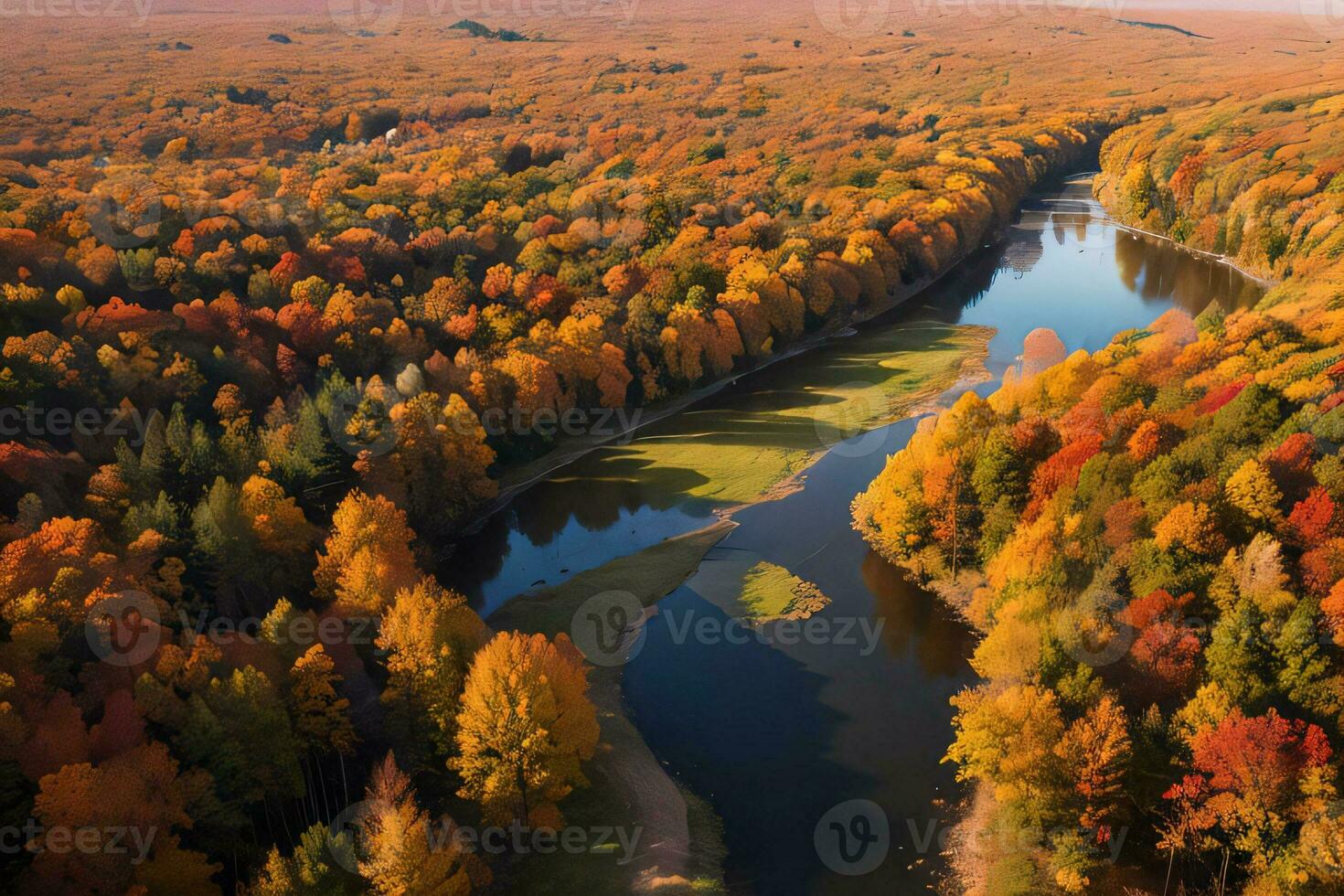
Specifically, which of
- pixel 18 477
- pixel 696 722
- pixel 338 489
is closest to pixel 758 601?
pixel 696 722

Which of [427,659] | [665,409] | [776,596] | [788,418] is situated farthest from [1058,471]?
[665,409]

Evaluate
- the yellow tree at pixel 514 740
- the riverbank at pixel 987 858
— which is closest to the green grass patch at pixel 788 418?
the yellow tree at pixel 514 740

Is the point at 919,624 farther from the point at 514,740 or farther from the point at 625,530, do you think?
the point at 514,740

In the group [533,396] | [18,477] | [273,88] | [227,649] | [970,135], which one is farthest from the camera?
[970,135]

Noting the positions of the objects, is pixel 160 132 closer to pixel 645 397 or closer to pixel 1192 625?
pixel 645 397

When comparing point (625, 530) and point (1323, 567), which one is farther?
point (625, 530)

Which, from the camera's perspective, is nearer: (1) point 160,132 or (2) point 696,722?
(2) point 696,722

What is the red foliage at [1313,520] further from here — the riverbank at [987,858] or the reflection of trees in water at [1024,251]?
the reflection of trees in water at [1024,251]

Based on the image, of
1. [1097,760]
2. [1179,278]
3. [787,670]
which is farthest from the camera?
[1179,278]

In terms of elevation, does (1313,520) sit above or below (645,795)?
above
